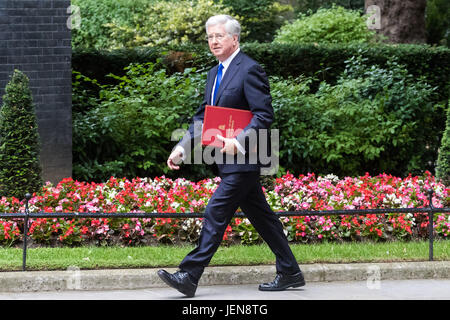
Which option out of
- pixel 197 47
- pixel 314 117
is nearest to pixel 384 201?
pixel 314 117

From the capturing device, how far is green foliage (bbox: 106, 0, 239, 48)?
1888cm

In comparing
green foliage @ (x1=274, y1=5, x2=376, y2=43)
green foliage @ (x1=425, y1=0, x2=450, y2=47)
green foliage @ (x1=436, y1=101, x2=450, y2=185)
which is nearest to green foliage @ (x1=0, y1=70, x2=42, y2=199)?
green foliage @ (x1=436, y1=101, x2=450, y2=185)

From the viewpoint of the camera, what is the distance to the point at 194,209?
7586mm

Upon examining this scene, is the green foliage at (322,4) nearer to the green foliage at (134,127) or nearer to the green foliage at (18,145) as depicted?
the green foliage at (134,127)

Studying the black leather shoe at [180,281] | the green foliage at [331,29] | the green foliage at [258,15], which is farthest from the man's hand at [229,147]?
the green foliage at [258,15]

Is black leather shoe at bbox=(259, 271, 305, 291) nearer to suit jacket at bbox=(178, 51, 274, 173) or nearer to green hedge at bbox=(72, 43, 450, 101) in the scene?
suit jacket at bbox=(178, 51, 274, 173)

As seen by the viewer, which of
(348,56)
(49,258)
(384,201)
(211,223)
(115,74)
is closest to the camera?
(211,223)

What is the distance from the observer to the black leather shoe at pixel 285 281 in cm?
573

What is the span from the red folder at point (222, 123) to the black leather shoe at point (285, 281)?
3.65 ft

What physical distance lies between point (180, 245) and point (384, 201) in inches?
91.0

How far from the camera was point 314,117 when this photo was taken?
1090cm

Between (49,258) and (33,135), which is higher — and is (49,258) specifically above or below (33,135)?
below

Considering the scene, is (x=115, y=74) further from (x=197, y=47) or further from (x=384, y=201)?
(x=384, y=201)

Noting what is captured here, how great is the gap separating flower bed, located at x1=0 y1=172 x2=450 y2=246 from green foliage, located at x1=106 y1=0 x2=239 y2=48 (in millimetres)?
10278
